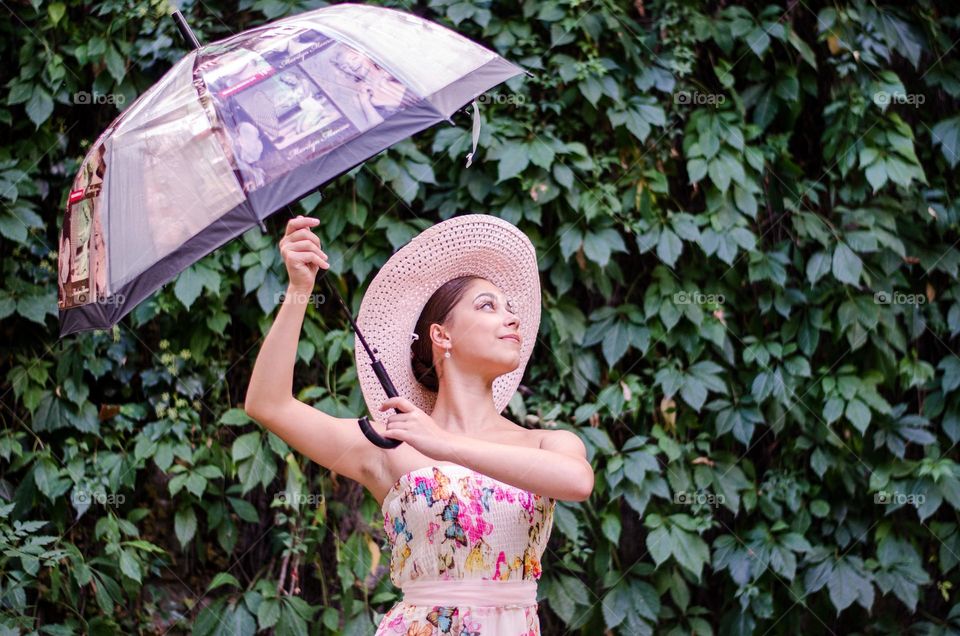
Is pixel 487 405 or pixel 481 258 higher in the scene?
pixel 481 258

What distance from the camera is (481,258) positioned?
2.32 metres

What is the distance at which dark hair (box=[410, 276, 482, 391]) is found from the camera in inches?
90.0

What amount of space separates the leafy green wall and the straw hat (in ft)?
2.91

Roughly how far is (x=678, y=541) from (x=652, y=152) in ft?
4.00

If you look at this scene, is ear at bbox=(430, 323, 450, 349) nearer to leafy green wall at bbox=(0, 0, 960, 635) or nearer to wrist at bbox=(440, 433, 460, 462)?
wrist at bbox=(440, 433, 460, 462)

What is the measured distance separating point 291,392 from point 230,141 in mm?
535

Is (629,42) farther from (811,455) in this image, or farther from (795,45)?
(811,455)

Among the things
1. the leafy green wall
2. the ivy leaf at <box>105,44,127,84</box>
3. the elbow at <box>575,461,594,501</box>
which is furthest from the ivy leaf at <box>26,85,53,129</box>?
the elbow at <box>575,461,594,501</box>

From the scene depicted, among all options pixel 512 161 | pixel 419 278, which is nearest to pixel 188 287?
pixel 512 161

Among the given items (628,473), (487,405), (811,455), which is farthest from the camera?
(811,455)

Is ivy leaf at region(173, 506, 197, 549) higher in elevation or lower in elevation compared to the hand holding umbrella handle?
lower

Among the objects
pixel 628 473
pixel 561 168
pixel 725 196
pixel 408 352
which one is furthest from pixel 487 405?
pixel 725 196

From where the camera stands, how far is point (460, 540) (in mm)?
2033

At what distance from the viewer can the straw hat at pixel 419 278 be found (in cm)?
228
